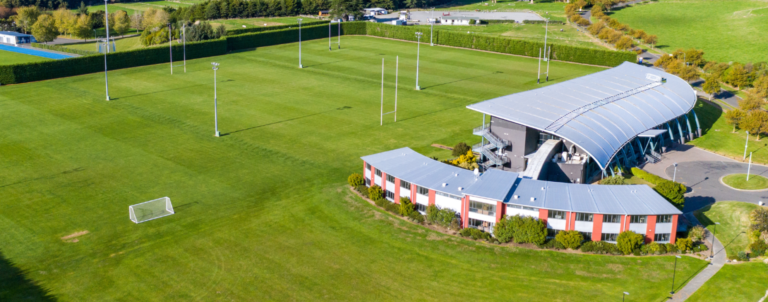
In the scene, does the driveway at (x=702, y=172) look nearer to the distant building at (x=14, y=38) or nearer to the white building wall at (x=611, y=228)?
the white building wall at (x=611, y=228)

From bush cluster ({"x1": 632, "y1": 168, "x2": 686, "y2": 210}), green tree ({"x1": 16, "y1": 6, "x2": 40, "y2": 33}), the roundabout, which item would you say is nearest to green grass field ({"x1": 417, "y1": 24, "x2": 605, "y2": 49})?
the roundabout

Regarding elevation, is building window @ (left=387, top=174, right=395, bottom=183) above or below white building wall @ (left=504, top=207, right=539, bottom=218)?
above

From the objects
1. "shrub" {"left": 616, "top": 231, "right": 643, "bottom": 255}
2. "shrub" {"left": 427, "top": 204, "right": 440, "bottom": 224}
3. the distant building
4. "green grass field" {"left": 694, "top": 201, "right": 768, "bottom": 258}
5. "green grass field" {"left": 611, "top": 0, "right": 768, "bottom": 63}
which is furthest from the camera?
the distant building

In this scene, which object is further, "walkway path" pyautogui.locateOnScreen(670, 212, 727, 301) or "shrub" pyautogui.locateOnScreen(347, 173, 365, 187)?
"shrub" pyautogui.locateOnScreen(347, 173, 365, 187)

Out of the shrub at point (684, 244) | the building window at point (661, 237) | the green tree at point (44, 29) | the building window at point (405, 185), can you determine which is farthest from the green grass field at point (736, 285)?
the green tree at point (44, 29)

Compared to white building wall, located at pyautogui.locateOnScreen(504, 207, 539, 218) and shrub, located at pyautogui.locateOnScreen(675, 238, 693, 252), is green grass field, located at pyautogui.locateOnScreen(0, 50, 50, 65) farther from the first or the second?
shrub, located at pyautogui.locateOnScreen(675, 238, 693, 252)

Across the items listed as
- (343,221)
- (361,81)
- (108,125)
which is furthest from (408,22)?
(343,221)

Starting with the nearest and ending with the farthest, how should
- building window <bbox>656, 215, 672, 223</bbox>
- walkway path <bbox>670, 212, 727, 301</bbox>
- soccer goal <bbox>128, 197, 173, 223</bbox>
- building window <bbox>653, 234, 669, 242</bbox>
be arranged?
walkway path <bbox>670, 212, 727, 301</bbox>
building window <bbox>656, 215, 672, 223</bbox>
building window <bbox>653, 234, 669, 242</bbox>
soccer goal <bbox>128, 197, 173, 223</bbox>
